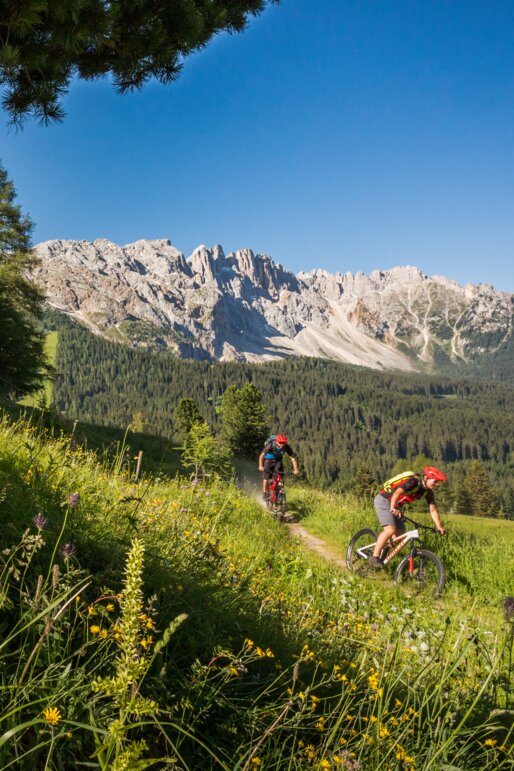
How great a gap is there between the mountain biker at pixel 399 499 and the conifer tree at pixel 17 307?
1757cm

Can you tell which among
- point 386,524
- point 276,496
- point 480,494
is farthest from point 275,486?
point 480,494

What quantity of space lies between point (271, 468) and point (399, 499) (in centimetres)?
677

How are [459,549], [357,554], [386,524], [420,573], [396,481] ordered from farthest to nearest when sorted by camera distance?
[459,549] → [357,554] → [386,524] → [396,481] → [420,573]

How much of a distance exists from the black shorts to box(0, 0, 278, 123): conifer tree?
11.1 m

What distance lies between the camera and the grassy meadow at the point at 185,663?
173cm

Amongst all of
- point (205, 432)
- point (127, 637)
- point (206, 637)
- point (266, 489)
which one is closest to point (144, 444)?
point (266, 489)

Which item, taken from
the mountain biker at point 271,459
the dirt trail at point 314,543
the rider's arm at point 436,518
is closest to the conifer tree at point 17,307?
the mountain biker at point 271,459

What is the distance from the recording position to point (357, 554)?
9.86 m

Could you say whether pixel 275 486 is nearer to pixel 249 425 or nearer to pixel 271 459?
pixel 271 459

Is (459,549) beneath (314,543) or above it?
above

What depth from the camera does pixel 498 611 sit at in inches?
309

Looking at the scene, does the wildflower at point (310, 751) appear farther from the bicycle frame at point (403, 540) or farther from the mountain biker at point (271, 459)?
the mountain biker at point (271, 459)

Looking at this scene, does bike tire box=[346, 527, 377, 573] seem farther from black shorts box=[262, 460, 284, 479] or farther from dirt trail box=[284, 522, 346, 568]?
black shorts box=[262, 460, 284, 479]

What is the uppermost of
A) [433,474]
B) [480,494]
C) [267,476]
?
[433,474]
